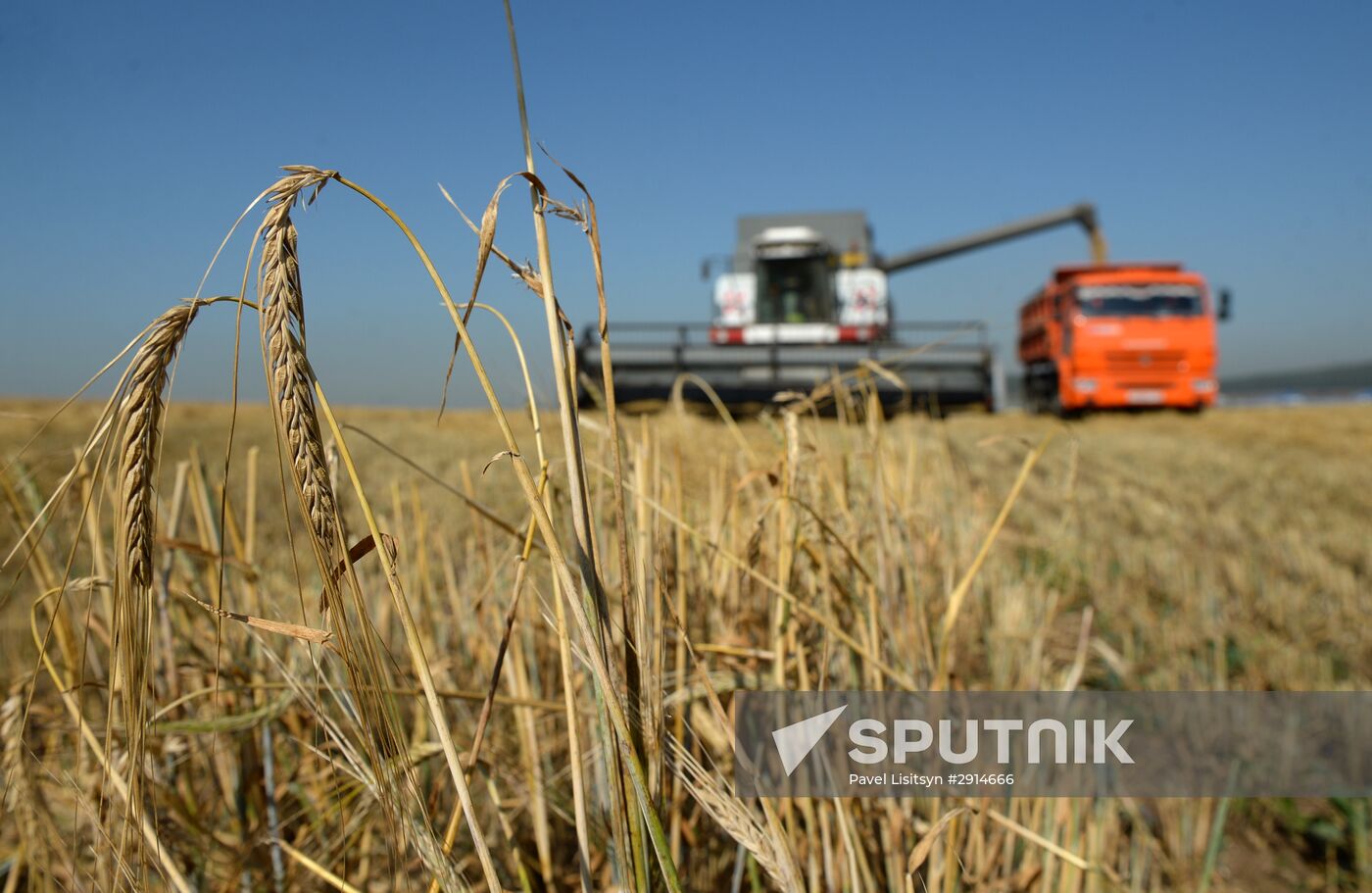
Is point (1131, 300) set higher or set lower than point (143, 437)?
higher

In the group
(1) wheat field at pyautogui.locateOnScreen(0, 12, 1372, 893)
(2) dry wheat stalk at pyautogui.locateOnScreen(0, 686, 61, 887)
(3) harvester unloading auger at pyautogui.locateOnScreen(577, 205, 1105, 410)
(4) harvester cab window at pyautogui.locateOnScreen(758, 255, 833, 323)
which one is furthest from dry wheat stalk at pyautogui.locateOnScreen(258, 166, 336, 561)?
(4) harvester cab window at pyautogui.locateOnScreen(758, 255, 833, 323)

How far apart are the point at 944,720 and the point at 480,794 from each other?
0.65 m

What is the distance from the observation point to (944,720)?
1.08m

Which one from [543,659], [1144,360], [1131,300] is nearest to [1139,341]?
[1144,360]

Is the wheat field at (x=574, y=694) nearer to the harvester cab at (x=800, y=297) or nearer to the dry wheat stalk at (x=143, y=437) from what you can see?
the dry wheat stalk at (x=143, y=437)

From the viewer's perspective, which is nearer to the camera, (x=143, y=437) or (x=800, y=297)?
(x=143, y=437)

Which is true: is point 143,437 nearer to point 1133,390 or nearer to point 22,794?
point 22,794

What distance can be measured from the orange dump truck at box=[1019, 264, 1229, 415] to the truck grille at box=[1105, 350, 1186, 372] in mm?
12

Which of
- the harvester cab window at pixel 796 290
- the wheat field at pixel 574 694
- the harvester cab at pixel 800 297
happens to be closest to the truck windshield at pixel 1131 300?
the harvester cab at pixel 800 297

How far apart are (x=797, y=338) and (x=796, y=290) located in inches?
35.7

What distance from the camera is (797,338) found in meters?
11.5

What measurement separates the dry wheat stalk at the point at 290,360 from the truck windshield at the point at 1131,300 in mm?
12888

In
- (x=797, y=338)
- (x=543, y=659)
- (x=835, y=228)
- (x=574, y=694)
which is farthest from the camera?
(x=835, y=228)

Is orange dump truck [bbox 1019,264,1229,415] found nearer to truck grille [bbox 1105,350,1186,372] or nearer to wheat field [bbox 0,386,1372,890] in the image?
truck grille [bbox 1105,350,1186,372]
